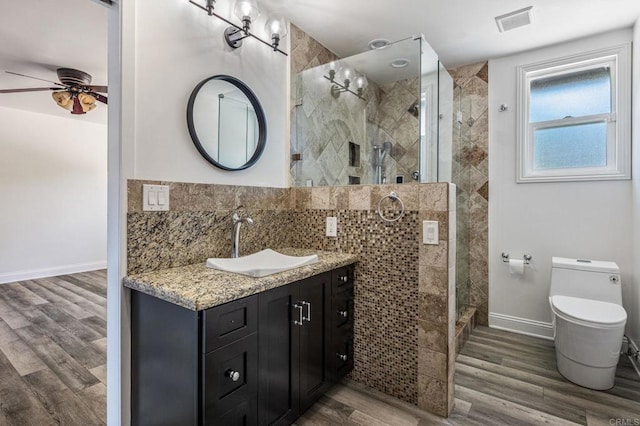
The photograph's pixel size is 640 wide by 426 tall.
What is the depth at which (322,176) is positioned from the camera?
247cm

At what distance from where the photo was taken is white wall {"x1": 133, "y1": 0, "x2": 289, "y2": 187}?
1506 mm

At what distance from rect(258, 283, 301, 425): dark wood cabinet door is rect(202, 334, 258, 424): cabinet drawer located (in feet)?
0.16

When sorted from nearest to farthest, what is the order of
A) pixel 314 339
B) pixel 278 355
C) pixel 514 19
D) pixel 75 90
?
pixel 278 355 → pixel 314 339 → pixel 514 19 → pixel 75 90

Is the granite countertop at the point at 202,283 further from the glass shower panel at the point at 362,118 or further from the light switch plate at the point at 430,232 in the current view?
the glass shower panel at the point at 362,118

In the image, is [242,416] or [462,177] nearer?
[242,416]

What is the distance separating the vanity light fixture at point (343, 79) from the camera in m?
2.61

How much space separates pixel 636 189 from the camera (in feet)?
7.50

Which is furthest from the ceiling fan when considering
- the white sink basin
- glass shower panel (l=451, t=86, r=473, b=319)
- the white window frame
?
the white window frame

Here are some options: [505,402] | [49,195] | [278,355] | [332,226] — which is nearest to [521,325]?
[505,402]

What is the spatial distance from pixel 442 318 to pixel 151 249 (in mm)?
1556

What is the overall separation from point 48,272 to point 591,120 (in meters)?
6.82

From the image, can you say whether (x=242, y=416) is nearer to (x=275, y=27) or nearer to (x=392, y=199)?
(x=392, y=199)

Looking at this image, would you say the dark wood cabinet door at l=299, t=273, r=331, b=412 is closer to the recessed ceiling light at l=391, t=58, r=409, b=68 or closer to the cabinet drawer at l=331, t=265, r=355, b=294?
the cabinet drawer at l=331, t=265, r=355, b=294

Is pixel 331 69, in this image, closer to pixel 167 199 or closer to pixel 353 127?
pixel 353 127
